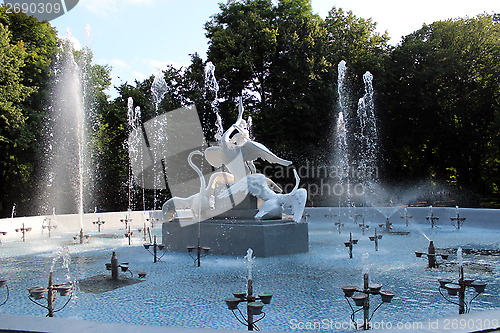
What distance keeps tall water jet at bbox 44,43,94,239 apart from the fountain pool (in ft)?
49.0

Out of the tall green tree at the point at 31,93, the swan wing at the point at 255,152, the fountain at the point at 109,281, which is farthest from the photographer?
the tall green tree at the point at 31,93

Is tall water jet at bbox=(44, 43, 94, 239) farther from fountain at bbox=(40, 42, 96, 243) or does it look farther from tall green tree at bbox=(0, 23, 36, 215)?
tall green tree at bbox=(0, 23, 36, 215)

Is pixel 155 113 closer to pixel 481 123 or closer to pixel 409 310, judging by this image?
pixel 481 123

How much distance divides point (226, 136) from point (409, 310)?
9.17 m

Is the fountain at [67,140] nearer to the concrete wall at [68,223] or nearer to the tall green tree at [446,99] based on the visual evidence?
the concrete wall at [68,223]

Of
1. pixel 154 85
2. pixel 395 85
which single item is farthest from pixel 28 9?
pixel 395 85

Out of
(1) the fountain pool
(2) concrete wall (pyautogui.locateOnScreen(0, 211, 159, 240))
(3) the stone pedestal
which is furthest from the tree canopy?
(3) the stone pedestal

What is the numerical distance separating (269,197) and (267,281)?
4.89 m

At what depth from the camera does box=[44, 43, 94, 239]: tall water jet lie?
1137 inches

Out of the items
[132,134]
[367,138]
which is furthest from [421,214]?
[132,134]

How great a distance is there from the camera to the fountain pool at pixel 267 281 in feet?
20.5

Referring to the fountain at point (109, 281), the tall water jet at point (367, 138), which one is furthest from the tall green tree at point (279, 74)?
the fountain at point (109, 281)

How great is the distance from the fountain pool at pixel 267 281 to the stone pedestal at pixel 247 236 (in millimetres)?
387

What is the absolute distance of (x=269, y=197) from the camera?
43.7 ft
